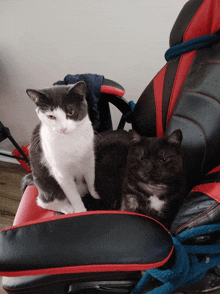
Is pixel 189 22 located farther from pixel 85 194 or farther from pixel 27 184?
pixel 27 184

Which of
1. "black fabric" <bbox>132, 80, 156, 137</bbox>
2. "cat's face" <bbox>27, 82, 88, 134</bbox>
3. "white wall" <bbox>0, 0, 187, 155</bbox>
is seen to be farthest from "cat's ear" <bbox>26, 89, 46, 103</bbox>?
"white wall" <bbox>0, 0, 187, 155</bbox>

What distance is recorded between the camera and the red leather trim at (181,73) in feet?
2.46

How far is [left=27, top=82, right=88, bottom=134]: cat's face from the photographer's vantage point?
29.0 inches

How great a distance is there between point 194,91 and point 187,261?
0.53 metres

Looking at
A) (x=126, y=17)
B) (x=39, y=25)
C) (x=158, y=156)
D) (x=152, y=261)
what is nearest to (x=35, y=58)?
(x=39, y=25)

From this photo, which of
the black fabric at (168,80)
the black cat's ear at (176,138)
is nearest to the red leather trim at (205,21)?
the black fabric at (168,80)

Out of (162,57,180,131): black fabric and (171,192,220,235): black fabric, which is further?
(162,57,180,131): black fabric

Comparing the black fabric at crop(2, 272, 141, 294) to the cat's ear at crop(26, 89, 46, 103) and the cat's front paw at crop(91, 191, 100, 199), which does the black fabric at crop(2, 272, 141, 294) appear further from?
the cat's ear at crop(26, 89, 46, 103)

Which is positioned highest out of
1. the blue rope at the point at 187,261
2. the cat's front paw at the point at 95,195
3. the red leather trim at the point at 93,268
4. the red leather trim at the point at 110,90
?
the red leather trim at the point at 110,90

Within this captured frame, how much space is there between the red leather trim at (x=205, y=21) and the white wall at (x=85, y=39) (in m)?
A: 0.50

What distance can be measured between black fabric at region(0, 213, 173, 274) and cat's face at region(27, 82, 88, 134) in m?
0.37

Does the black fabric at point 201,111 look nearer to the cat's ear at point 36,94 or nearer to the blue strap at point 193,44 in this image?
the blue strap at point 193,44

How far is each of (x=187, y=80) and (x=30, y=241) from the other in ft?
2.33

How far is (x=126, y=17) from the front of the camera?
3.84 ft
